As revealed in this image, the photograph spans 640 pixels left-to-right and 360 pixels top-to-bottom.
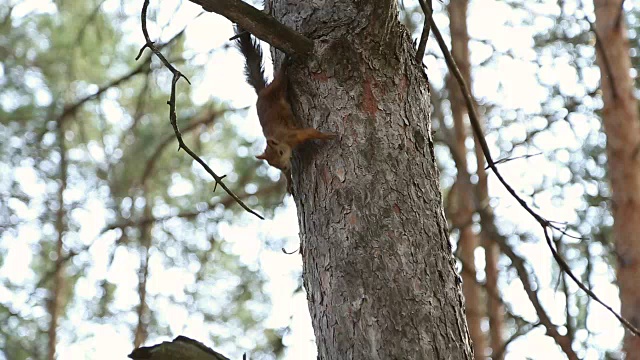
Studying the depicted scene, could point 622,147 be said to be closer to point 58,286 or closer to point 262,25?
point 262,25

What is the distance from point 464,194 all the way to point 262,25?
3.84 m

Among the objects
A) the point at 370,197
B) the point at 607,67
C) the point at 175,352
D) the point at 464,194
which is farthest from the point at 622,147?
the point at 175,352

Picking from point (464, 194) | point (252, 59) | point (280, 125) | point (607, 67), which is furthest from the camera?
point (464, 194)

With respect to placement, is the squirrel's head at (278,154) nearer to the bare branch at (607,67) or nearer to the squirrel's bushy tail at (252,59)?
the squirrel's bushy tail at (252,59)

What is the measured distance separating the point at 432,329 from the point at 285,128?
60 cm

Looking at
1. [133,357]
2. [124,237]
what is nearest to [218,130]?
[124,237]

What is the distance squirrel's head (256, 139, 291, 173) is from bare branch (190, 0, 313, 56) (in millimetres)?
239

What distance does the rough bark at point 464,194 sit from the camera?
493 cm

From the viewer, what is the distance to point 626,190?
13.3 ft

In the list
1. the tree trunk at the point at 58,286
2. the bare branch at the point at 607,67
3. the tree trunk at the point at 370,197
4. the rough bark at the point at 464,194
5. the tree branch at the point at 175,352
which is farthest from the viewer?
the tree trunk at the point at 58,286

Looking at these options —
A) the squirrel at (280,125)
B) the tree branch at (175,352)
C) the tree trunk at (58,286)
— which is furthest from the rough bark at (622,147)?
the tree trunk at (58,286)

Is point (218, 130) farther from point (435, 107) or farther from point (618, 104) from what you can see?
point (618, 104)

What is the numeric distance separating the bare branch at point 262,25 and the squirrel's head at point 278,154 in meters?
0.24

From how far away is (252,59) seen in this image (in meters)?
2.33
